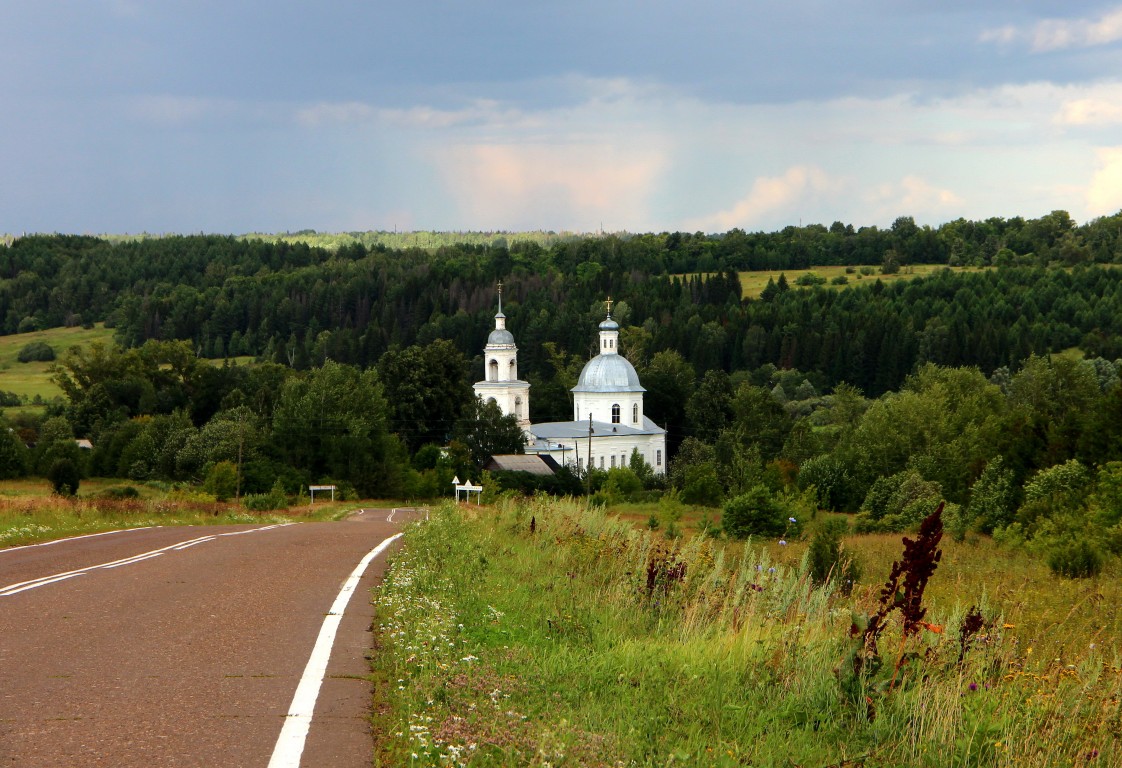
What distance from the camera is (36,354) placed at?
564ft

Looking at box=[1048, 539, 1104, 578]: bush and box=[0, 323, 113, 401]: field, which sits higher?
box=[0, 323, 113, 401]: field

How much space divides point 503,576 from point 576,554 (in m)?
2.13

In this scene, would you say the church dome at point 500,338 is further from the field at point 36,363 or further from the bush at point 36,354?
the bush at point 36,354

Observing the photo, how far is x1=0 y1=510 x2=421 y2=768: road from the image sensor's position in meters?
6.78

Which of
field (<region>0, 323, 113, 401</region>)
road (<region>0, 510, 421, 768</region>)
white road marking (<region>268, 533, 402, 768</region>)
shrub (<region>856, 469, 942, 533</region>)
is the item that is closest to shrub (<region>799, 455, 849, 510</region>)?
shrub (<region>856, 469, 942, 533</region>)

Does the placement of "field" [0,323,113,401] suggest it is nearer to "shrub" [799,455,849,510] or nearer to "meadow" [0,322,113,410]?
"meadow" [0,322,113,410]

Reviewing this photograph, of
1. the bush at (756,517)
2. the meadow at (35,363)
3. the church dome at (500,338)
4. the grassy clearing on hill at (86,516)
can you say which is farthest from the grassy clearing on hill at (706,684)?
the meadow at (35,363)

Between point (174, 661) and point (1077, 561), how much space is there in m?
16.4

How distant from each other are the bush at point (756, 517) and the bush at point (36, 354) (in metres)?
151

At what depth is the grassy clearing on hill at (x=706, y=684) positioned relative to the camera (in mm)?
7062

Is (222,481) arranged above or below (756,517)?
below

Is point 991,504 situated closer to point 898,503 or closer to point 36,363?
point 898,503

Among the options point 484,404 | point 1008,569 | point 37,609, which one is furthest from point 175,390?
point 37,609

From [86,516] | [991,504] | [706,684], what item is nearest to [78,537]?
[86,516]
